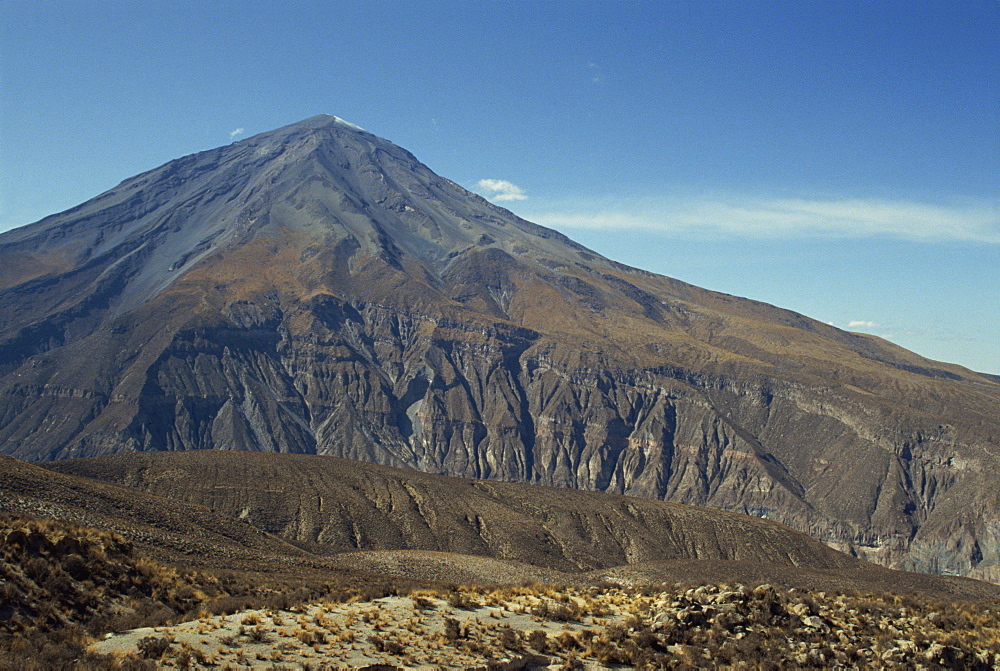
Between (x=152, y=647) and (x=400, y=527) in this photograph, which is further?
(x=400, y=527)

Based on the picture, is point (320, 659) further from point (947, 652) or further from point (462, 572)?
point (462, 572)

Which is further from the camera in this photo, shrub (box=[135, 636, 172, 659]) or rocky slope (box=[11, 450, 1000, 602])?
rocky slope (box=[11, 450, 1000, 602])

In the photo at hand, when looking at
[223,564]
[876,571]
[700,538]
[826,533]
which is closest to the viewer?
[223,564]

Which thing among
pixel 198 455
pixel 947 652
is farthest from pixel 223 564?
pixel 198 455

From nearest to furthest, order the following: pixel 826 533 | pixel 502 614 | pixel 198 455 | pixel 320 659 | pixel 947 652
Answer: pixel 320 659, pixel 947 652, pixel 502 614, pixel 198 455, pixel 826 533

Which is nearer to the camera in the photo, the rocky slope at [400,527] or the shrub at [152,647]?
the shrub at [152,647]

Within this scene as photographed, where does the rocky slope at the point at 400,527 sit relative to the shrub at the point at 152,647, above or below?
below

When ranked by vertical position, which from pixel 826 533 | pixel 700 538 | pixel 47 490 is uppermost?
pixel 47 490

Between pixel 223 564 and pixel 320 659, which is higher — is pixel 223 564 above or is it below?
below

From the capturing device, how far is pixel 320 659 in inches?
957

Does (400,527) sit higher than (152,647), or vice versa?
(152,647)

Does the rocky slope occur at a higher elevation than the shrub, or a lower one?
lower

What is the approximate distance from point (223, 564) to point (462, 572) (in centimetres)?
1853

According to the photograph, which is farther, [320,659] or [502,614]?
[502,614]
